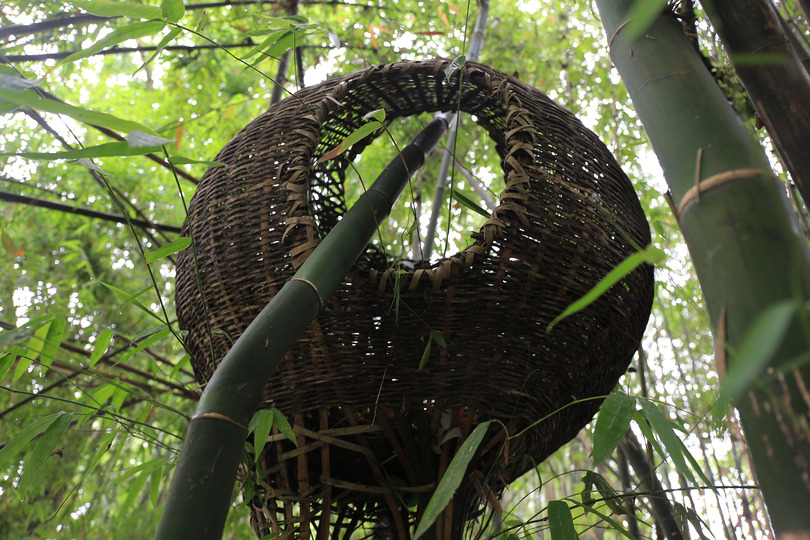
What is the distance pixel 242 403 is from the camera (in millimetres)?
322

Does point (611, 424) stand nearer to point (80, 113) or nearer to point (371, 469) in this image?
point (371, 469)

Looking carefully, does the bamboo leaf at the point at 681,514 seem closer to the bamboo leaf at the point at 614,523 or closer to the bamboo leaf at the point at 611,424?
the bamboo leaf at the point at 614,523

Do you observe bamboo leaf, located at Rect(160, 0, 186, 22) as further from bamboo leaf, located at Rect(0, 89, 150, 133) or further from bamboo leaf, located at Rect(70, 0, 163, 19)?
bamboo leaf, located at Rect(0, 89, 150, 133)

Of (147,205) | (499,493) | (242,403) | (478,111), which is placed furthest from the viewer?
(147,205)

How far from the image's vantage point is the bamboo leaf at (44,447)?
0.51 m

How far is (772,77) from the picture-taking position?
37cm

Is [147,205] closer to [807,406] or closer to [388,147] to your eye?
[388,147]

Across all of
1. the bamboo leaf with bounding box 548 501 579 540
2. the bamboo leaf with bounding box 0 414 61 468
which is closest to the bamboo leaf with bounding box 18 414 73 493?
the bamboo leaf with bounding box 0 414 61 468

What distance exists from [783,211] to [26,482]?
22.4 inches

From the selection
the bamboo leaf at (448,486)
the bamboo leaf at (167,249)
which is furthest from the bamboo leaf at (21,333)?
the bamboo leaf at (448,486)

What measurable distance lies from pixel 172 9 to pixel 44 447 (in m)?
0.37

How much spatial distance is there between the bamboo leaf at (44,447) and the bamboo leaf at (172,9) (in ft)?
1.11

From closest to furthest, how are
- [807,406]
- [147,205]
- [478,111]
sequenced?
[807,406] < [478,111] < [147,205]

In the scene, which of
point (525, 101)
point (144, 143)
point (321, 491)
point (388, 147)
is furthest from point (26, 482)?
point (388, 147)
